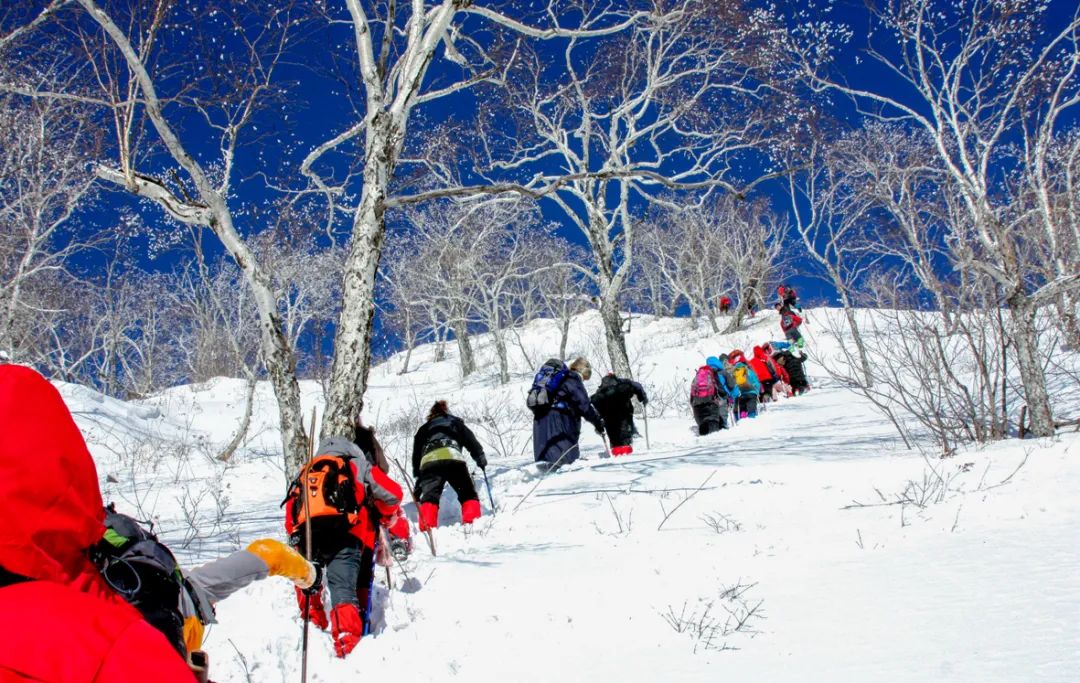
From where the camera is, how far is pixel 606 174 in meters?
5.51

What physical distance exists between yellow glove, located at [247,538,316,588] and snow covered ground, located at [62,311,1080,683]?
1.16 meters

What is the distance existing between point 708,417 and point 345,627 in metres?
7.13

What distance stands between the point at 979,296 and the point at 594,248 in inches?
280

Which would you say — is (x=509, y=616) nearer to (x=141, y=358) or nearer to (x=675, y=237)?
(x=675, y=237)

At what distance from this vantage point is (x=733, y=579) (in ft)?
10.5

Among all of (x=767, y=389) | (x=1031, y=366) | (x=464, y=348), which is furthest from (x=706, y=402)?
(x=464, y=348)

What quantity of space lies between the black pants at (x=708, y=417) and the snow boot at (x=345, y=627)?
6983mm

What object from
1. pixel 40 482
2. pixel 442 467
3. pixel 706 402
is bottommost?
pixel 706 402

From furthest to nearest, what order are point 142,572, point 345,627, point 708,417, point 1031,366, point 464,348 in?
point 464,348
point 708,417
point 1031,366
point 345,627
point 142,572

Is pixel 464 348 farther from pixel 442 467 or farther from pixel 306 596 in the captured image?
pixel 306 596

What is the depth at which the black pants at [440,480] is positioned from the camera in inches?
205

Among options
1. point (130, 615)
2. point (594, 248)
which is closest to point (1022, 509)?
point (130, 615)

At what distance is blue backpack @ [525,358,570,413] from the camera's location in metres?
7.11

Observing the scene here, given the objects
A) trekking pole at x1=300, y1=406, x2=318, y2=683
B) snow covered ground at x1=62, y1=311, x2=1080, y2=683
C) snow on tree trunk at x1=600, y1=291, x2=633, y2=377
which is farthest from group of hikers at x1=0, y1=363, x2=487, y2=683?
snow on tree trunk at x1=600, y1=291, x2=633, y2=377
